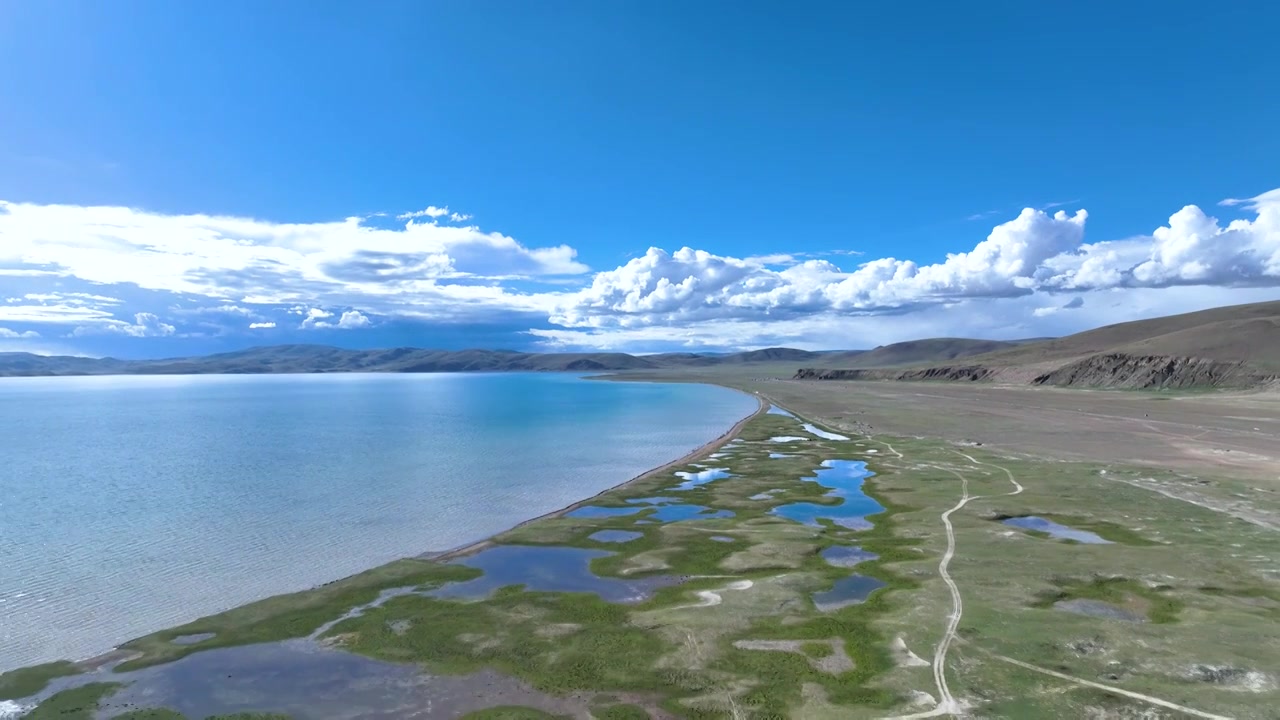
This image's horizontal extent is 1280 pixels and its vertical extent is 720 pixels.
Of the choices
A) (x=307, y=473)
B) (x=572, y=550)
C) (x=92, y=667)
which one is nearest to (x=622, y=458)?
(x=307, y=473)

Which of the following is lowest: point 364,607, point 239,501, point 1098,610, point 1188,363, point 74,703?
point 1098,610

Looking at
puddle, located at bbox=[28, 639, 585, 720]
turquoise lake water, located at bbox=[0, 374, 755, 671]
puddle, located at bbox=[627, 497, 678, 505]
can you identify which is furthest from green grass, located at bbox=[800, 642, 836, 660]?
puddle, located at bbox=[627, 497, 678, 505]

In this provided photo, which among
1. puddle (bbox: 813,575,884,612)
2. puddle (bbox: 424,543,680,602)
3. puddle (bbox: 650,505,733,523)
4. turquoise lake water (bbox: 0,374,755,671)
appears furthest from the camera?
puddle (bbox: 650,505,733,523)

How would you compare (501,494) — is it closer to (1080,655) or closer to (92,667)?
(92,667)

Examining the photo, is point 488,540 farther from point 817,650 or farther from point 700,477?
point 700,477

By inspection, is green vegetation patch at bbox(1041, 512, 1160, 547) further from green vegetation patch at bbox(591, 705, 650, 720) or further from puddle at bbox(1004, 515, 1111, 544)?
green vegetation patch at bbox(591, 705, 650, 720)

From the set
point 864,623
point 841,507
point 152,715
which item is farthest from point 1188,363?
point 152,715

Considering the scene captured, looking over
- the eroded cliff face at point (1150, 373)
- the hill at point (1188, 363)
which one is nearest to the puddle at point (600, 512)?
the hill at point (1188, 363)
